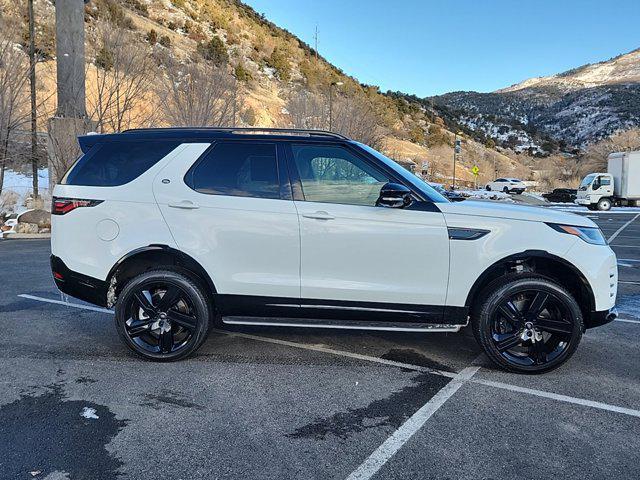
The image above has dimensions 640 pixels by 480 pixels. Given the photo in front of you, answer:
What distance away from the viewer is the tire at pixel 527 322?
4.07 m

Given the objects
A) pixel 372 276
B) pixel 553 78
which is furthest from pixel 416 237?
pixel 553 78

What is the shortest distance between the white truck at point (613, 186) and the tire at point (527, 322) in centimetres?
3087

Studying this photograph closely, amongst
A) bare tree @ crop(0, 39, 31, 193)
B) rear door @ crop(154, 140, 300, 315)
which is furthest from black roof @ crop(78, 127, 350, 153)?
bare tree @ crop(0, 39, 31, 193)

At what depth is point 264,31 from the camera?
2714 inches

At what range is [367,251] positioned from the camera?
13.4ft

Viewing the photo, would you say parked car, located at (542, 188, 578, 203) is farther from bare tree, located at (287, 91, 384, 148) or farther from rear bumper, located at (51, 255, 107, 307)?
rear bumper, located at (51, 255, 107, 307)

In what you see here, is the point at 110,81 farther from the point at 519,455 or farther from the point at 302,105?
the point at 519,455

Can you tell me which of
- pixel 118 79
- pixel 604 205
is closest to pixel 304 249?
pixel 118 79

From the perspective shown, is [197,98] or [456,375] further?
[197,98]

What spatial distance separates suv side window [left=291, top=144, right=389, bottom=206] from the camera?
13.7ft

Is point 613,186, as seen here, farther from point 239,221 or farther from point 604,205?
point 239,221

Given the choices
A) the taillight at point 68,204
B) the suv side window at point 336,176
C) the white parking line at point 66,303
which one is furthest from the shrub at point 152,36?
the suv side window at point 336,176

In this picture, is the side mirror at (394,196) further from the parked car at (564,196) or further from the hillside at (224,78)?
the parked car at (564,196)

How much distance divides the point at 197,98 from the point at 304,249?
57.8 ft
